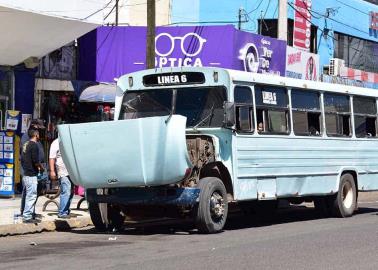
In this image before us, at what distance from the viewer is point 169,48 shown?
70.5ft

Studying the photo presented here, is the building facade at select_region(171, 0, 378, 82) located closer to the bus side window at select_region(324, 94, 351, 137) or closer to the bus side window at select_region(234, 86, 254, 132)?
the bus side window at select_region(324, 94, 351, 137)

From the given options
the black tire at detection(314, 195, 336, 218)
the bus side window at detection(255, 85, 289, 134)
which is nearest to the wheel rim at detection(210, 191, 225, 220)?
the bus side window at detection(255, 85, 289, 134)

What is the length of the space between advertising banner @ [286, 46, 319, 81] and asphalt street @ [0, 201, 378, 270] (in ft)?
42.0

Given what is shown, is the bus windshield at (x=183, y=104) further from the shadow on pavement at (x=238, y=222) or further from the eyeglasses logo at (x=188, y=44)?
the eyeglasses logo at (x=188, y=44)

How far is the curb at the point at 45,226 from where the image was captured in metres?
11.6

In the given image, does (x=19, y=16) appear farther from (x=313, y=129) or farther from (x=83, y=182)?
(x=313, y=129)

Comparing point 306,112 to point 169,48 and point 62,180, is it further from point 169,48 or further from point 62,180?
point 169,48

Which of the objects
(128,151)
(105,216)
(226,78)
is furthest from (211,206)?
(226,78)

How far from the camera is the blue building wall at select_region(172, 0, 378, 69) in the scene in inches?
1027

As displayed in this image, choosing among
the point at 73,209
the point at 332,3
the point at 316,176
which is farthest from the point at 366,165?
the point at 332,3

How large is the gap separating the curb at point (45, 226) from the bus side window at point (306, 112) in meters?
4.67

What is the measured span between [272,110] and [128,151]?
3460mm

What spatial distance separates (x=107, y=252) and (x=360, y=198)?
44.5 ft

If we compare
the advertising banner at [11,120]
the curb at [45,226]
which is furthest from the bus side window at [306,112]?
the advertising banner at [11,120]
